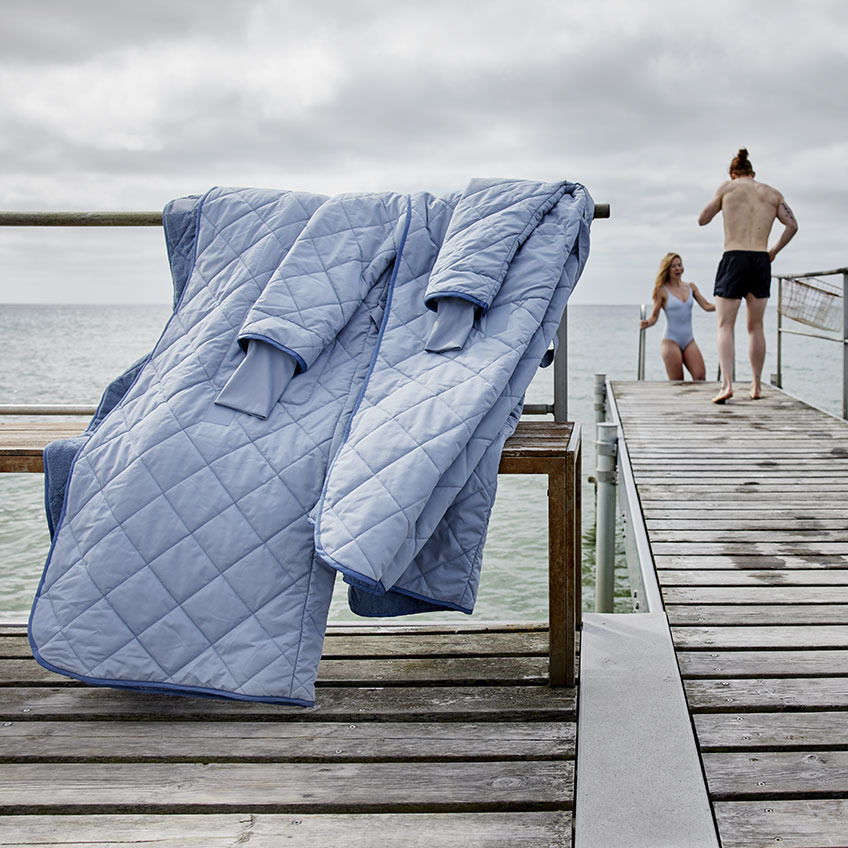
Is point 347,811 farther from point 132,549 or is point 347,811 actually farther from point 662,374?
point 662,374

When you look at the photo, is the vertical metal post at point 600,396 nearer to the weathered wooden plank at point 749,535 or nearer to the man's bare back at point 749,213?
the man's bare back at point 749,213

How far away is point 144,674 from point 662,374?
27.4 metres

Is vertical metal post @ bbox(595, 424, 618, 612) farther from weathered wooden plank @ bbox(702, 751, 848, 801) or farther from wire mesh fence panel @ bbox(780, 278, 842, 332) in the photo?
wire mesh fence panel @ bbox(780, 278, 842, 332)

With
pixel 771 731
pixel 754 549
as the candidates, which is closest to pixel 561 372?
pixel 771 731

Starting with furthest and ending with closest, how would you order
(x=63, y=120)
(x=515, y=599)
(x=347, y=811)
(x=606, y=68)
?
(x=63, y=120) < (x=606, y=68) < (x=515, y=599) < (x=347, y=811)

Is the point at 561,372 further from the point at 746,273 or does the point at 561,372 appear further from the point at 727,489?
the point at 746,273

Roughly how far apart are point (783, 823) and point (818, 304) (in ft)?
19.6

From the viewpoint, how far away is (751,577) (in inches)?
97.7

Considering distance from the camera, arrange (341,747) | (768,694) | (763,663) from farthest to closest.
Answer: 1. (763,663)
2. (768,694)
3. (341,747)

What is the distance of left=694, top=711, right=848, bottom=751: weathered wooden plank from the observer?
1437 millimetres

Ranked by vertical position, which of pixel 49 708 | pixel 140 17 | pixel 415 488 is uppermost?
pixel 140 17

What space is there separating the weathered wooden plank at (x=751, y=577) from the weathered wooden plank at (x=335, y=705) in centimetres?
99

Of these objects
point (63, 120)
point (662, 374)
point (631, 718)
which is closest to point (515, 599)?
point (631, 718)

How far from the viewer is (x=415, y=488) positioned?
53.9 inches
